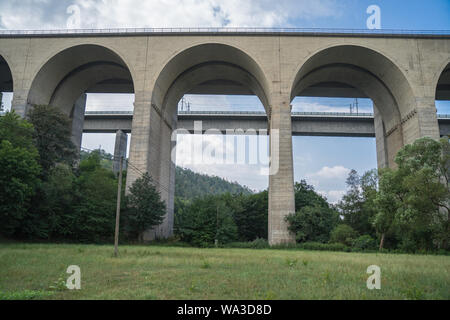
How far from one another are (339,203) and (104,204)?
2230 cm

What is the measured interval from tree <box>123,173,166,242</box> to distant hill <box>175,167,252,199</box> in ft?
284

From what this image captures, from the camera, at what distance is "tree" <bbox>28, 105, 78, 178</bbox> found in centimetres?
2445

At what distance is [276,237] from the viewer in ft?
84.4

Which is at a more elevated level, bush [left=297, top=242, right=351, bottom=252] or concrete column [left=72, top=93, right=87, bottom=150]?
concrete column [left=72, top=93, right=87, bottom=150]

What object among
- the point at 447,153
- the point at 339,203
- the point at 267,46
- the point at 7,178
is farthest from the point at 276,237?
the point at 7,178

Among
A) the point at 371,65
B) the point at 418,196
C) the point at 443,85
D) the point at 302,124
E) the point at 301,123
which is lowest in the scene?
the point at 418,196

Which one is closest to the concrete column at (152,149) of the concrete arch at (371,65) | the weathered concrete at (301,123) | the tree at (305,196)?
the weathered concrete at (301,123)

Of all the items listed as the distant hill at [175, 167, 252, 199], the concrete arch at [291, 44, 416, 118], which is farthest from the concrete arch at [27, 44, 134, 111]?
the distant hill at [175, 167, 252, 199]

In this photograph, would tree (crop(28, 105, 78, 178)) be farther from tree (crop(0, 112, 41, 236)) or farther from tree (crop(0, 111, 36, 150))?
tree (crop(0, 112, 41, 236))

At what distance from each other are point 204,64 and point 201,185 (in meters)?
105

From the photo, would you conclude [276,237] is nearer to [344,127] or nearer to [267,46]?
[267,46]

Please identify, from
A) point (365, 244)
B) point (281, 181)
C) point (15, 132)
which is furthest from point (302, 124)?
point (15, 132)

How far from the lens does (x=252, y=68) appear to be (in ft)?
99.2

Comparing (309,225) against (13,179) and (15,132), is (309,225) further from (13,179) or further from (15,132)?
(15,132)
